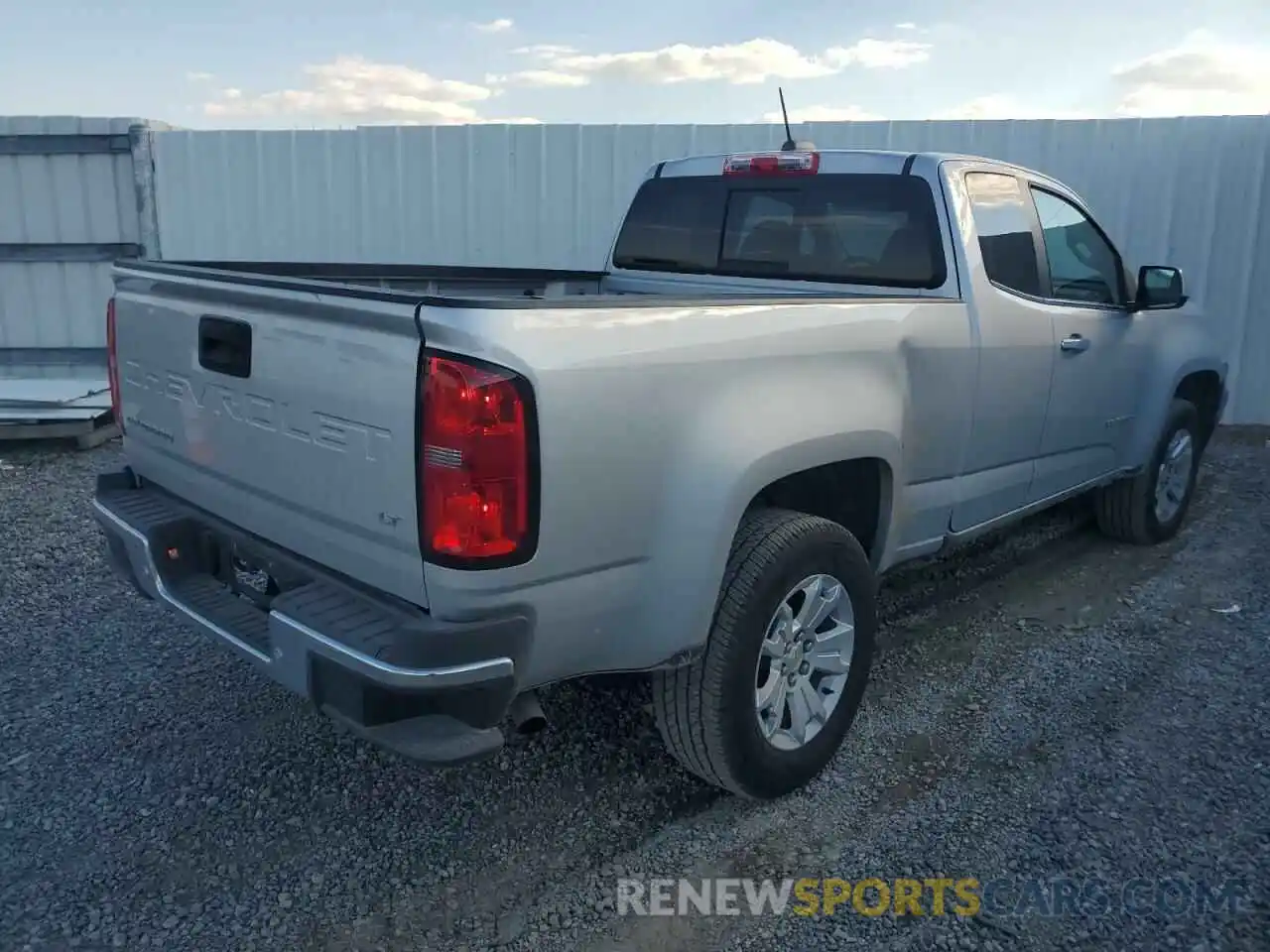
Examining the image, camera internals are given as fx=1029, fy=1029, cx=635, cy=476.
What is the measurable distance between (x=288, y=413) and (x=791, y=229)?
2291 millimetres

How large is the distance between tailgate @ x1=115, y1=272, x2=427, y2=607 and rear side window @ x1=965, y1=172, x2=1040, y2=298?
95.3 inches

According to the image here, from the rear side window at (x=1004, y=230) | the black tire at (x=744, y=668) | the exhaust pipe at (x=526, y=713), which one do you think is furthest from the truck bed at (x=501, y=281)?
the exhaust pipe at (x=526, y=713)

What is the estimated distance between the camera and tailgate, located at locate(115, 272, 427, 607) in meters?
2.28

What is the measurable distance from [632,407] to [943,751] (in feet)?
5.86

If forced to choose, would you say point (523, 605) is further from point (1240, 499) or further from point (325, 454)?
point (1240, 499)

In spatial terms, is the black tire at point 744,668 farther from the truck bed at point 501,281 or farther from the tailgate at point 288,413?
the tailgate at point 288,413

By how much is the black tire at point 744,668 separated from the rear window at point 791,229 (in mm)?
1241

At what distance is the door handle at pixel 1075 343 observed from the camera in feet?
13.6

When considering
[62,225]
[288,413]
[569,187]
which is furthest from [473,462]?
[62,225]

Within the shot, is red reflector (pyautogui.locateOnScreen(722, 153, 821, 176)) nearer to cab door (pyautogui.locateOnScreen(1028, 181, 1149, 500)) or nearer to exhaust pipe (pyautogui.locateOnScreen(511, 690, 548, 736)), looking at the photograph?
cab door (pyautogui.locateOnScreen(1028, 181, 1149, 500))

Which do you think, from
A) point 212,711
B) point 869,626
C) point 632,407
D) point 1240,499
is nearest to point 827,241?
point 869,626

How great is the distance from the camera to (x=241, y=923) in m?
2.53

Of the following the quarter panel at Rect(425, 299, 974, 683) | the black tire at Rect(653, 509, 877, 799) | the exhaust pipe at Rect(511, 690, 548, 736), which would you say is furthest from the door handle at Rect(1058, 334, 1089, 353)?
the exhaust pipe at Rect(511, 690, 548, 736)

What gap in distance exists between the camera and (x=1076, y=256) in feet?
14.9
